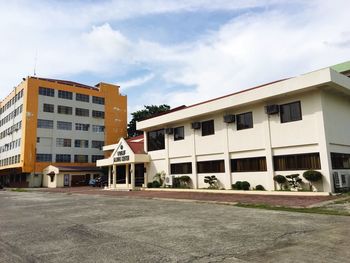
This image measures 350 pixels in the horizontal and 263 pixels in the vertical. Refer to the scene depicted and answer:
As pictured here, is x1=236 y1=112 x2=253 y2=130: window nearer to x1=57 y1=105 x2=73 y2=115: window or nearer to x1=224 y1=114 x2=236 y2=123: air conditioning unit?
x1=224 y1=114 x2=236 y2=123: air conditioning unit

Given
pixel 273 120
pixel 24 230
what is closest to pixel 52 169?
pixel 273 120

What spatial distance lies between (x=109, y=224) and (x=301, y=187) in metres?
12.9

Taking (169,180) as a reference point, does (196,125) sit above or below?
above

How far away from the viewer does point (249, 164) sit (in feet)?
72.9

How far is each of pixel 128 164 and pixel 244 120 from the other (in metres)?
14.3

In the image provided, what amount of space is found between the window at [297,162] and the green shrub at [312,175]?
0.59 m

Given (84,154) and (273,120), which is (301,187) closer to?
(273,120)

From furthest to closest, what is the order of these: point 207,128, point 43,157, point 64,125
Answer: point 64,125 < point 43,157 < point 207,128

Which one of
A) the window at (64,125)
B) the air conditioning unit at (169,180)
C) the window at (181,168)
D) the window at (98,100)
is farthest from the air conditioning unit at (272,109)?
the window at (98,100)

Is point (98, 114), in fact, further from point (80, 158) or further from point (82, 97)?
point (80, 158)

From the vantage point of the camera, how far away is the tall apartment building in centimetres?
5372

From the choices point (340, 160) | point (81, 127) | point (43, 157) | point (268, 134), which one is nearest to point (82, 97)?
point (81, 127)

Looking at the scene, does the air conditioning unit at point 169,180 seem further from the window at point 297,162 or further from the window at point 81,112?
the window at point 81,112

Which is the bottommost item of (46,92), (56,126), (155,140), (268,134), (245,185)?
(245,185)
